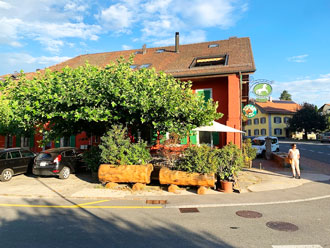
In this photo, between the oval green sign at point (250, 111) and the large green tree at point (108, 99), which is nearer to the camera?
the large green tree at point (108, 99)

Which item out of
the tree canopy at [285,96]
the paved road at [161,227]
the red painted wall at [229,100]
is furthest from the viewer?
the tree canopy at [285,96]

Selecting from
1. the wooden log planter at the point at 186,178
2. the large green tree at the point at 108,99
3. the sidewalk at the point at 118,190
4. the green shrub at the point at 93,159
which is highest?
the large green tree at the point at 108,99

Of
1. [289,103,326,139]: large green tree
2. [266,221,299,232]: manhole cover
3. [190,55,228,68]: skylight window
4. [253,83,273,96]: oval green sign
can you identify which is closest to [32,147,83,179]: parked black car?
[266,221,299,232]: manhole cover

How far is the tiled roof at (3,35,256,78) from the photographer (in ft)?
46.0

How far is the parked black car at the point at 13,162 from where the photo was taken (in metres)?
10.3

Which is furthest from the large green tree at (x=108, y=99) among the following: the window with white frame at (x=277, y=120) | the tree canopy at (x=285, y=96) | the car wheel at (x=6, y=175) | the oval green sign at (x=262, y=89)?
the tree canopy at (x=285, y=96)

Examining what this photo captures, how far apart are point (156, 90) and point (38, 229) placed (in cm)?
550

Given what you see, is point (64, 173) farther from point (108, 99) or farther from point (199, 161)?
point (199, 161)

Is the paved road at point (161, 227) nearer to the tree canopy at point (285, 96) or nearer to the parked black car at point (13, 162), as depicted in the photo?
the parked black car at point (13, 162)

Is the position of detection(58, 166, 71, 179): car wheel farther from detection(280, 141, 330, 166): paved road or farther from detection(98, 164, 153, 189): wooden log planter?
detection(280, 141, 330, 166): paved road

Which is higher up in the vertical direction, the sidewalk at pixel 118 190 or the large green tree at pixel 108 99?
the large green tree at pixel 108 99

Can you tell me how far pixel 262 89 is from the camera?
42.5ft

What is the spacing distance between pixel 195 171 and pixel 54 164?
6421 millimetres

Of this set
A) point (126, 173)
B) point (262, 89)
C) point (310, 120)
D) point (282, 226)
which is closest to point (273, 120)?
point (310, 120)
